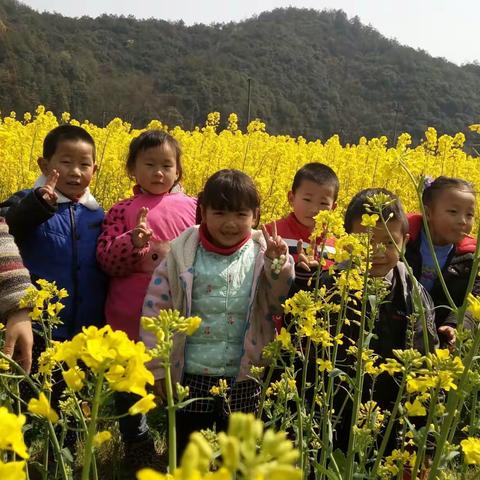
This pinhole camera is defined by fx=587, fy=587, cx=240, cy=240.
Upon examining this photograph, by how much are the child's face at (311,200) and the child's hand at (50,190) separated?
1126 mm

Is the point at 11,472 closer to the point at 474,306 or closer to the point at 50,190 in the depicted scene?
the point at 474,306

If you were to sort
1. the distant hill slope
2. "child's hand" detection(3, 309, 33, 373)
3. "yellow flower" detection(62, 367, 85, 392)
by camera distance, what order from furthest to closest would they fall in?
the distant hill slope, "child's hand" detection(3, 309, 33, 373), "yellow flower" detection(62, 367, 85, 392)

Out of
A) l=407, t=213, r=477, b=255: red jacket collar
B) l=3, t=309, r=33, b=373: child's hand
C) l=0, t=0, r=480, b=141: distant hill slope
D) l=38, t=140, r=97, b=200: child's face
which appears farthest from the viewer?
l=0, t=0, r=480, b=141: distant hill slope

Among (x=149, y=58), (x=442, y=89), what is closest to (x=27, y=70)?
(x=149, y=58)

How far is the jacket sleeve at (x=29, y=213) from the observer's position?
2.34m

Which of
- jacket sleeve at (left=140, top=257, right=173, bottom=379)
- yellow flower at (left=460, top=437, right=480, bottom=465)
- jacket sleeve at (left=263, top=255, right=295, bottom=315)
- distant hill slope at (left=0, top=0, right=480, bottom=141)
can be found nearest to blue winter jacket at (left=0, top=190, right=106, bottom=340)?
jacket sleeve at (left=140, top=257, right=173, bottom=379)

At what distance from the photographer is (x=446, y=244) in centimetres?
286

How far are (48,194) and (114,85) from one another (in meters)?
32.2

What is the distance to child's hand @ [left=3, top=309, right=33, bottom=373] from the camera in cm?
176

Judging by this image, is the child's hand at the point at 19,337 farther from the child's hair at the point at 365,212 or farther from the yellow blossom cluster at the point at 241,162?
the yellow blossom cluster at the point at 241,162

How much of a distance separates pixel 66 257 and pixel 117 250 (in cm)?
27

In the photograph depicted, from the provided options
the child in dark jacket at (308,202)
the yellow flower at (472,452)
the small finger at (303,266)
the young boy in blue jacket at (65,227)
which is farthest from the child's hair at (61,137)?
the yellow flower at (472,452)

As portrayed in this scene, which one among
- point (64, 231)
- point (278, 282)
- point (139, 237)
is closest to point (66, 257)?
point (64, 231)

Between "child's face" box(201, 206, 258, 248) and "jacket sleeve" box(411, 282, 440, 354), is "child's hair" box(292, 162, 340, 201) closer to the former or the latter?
"child's face" box(201, 206, 258, 248)
